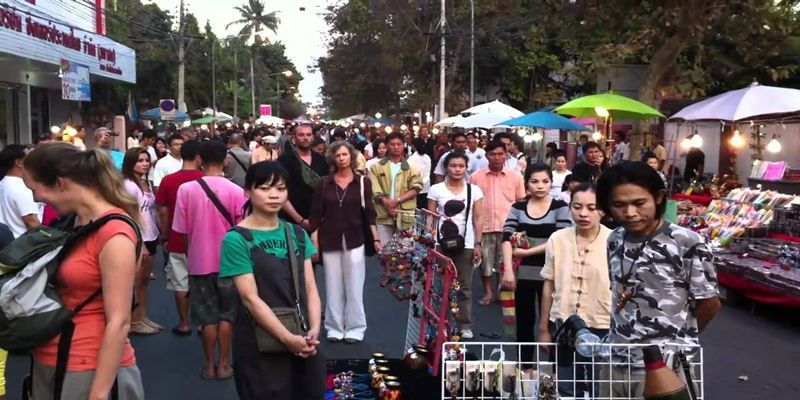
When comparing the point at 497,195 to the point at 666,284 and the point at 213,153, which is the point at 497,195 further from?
the point at 666,284

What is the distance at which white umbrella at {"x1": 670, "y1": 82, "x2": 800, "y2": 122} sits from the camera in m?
10.7

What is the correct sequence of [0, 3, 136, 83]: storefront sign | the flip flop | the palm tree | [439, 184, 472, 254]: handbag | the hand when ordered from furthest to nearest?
1. the palm tree
2. [0, 3, 136, 83]: storefront sign
3. [439, 184, 472, 254]: handbag
4. the flip flop
5. the hand

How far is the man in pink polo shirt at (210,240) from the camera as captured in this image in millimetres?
5570

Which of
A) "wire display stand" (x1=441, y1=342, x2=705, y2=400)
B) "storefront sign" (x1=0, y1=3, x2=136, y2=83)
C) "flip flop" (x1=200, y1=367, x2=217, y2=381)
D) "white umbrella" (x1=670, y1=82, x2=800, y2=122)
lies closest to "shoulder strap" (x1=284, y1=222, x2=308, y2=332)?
"wire display stand" (x1=441, y1=342, x2=705, y2=400)

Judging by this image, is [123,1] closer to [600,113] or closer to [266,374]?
[600,113]

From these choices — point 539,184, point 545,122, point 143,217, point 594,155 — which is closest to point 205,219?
point 143,217

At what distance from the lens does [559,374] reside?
3.18 m

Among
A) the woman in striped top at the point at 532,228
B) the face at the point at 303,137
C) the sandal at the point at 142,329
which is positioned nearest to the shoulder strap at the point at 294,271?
the woman in striped top at the point at 532,228

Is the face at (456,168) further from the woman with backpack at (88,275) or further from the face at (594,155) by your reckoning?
the woman with backpack at (88,275)

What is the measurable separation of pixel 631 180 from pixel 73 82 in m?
15.9

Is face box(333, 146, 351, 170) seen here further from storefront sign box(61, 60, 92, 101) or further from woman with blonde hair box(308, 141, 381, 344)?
storefront sign box(61, 60, 92, 101)

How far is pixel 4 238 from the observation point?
13.0 feet

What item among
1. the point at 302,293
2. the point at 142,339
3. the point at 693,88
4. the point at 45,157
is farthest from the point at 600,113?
the point at 45,157

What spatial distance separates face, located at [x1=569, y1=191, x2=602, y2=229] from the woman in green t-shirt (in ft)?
5.28
